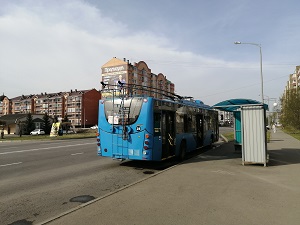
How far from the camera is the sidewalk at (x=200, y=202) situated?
443 centimetres

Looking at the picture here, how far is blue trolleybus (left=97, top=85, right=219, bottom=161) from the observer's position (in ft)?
30.9

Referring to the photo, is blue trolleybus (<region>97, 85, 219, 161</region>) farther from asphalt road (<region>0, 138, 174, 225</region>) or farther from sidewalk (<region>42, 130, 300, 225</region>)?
sidewalk (<region>42, 130, 300, 225</region>)

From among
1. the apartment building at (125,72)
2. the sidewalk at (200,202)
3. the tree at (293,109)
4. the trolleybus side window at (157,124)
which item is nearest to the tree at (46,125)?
the apartment building at (125,72)

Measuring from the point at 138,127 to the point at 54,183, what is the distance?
345 centimetres

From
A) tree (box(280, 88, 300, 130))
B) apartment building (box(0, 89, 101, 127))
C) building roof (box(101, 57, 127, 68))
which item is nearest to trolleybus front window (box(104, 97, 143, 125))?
tree (box(280, 88, 300, 130))

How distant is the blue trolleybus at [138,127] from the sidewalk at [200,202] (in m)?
1.77

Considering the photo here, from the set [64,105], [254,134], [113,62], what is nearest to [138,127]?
[254,134]

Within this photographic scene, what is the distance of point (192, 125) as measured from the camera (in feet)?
43.1

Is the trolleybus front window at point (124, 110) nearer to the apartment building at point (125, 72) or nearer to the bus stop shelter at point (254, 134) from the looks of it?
the bus stop shelter at point (254, 134)

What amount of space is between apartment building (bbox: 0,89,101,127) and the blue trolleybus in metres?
93.8

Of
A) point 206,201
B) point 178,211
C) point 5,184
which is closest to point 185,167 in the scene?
point 206,201

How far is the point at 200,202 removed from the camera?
534cm

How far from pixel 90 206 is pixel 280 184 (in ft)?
16.5

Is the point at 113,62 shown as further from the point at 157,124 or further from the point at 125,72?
the point at 157,124
